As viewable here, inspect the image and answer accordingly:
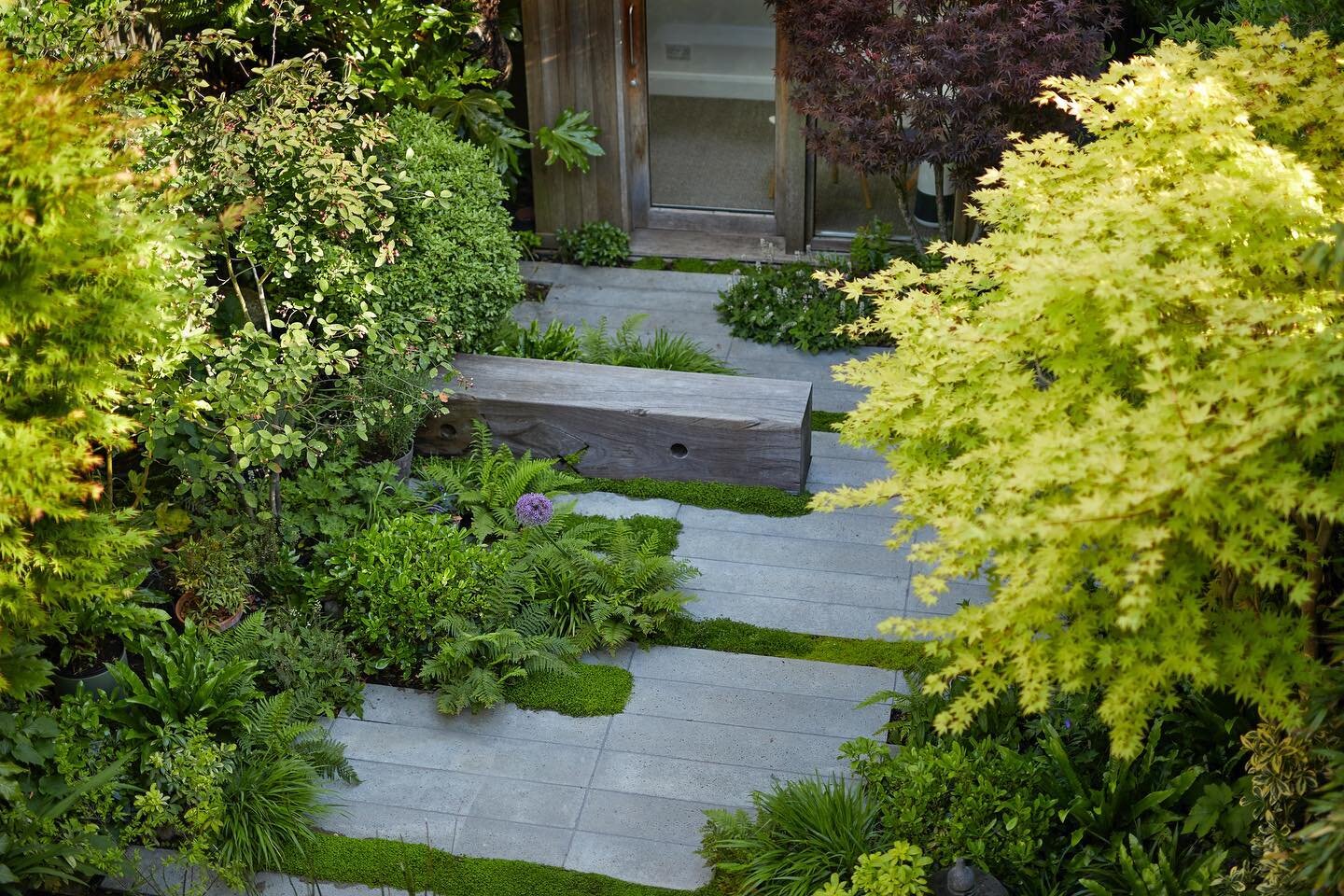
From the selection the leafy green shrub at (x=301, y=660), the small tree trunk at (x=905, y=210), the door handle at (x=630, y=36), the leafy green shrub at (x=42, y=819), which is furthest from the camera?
the door handle at (x=630, y=36)

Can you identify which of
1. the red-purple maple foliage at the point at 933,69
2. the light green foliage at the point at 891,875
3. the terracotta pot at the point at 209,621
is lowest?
the light green foliage at the point at 891,875

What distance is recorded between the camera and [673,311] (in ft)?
25.1

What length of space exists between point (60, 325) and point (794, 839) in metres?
2.70

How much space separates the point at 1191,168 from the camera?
3510 millimetres

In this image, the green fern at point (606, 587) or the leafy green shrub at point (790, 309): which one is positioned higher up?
the leafy green shrub at point (790, 309)

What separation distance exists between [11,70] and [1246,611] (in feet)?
12.4

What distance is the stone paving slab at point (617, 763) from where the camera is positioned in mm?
4324

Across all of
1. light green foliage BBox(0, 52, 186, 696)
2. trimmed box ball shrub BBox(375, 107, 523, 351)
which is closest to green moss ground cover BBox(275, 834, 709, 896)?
light green foliage BBox(0, 52, 186, 696)

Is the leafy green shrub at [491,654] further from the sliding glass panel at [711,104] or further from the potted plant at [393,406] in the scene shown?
the sliding glass panel at [711,104]

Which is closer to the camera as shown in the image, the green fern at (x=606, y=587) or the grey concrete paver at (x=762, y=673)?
the grey concrete paver at (x=762, y=673)

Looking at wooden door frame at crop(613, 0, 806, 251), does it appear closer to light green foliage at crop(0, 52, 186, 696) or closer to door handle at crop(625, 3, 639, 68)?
door handle at crop(625, 3, 639, 68)

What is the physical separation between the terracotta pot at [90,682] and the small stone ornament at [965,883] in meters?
2.87

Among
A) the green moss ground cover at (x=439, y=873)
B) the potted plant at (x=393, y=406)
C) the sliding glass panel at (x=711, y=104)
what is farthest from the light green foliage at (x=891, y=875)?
the sliding glass panel at (x=711, y=104)

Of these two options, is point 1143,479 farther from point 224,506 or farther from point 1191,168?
point 224,506
